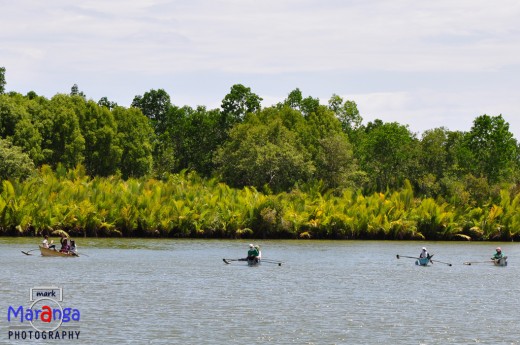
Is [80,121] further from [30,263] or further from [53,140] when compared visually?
[30,263]

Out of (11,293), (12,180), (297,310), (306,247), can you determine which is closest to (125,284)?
(11,293)

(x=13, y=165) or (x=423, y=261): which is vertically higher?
(x=13, y=165)

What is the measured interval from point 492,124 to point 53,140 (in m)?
43.5

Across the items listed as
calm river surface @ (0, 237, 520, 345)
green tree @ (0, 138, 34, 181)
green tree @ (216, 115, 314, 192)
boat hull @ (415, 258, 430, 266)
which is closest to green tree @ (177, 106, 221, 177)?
green tree @ (216, 115, 314, 192)

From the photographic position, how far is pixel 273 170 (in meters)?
95.9

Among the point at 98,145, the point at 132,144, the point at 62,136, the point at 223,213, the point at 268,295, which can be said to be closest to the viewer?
the point at 268,295

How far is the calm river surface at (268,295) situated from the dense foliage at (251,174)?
22.2 feet

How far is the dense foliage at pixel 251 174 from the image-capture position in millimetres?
75812

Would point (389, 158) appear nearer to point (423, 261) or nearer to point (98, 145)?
point (98, 145)

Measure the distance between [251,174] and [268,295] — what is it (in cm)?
5375

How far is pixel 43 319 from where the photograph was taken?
3400 centimetres

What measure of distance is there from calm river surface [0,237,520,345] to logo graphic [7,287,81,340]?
1.20 ft

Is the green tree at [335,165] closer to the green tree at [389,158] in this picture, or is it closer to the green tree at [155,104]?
the green tree at [389,158]

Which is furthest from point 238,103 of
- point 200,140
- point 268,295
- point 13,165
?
point 268,295
